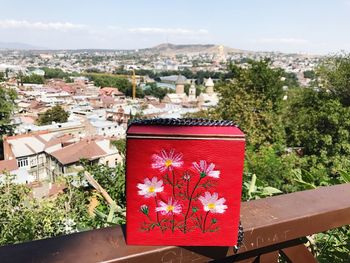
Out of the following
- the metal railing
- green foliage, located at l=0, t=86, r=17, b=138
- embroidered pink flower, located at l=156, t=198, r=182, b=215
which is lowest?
green foliage, located at l=0, t=86, r=17, b=138

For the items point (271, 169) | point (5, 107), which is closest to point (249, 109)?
point (271, 169)

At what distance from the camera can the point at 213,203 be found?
647 mm

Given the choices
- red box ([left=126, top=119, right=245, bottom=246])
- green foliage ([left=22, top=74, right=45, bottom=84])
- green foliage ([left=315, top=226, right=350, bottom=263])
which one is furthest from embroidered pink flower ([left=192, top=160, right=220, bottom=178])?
green foliage ([left=22, top=74, right=45, bottom=84])

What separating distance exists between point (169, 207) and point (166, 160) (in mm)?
92

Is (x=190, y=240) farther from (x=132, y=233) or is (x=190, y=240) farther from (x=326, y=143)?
(x=326, y=143)

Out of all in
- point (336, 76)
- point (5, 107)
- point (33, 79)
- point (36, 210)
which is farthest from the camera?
point (33, 79)

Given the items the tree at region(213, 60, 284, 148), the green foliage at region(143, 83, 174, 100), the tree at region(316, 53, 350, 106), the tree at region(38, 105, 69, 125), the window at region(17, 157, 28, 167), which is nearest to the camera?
the tree at region(213, 60, 284, 148)

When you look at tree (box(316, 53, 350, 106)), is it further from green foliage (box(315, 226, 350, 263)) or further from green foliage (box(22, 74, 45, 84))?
green foliage (box(22, 74, 45, 84))

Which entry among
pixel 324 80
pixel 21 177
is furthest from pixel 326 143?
pixel 21 177

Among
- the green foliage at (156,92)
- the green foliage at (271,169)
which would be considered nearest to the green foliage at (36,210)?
the green foliage at (271,169)

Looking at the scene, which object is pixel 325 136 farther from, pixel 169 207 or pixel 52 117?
pixel 52 117

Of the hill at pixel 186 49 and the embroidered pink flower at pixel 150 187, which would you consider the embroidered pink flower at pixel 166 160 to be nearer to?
the embroidered pink flower at pixel 150 187

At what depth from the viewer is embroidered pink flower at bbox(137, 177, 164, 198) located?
2.06 ft

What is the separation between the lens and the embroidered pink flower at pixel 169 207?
2.12 ft
